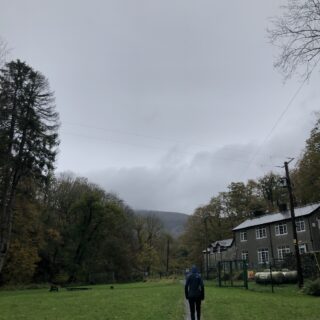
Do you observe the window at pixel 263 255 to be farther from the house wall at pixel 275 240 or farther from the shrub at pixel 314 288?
the shrub at pixel 314 288

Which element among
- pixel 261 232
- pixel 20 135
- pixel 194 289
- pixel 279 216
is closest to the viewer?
pixel 194 289

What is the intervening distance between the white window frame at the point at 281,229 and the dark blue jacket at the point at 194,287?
4490 centimetres

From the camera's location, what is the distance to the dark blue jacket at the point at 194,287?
45.2 feet

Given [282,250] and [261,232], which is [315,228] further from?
[261,232]

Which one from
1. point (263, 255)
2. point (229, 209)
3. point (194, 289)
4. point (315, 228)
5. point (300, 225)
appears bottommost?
point (194, 289)

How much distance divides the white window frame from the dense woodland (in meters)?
6.47

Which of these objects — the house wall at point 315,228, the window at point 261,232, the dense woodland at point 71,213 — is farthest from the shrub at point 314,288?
the window at point 261,232

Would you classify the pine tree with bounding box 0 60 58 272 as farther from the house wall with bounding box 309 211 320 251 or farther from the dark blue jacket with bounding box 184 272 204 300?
the house wall with bounding box 309 211 320 251

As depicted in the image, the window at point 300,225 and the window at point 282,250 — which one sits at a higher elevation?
the window at point 300,225

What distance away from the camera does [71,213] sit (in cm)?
6712

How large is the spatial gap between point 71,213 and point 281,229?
30.5m

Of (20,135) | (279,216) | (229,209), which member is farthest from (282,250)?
(20,135)

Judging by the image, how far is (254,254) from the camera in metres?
63.3

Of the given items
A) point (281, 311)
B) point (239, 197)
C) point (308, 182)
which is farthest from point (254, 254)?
point (281, 311)
